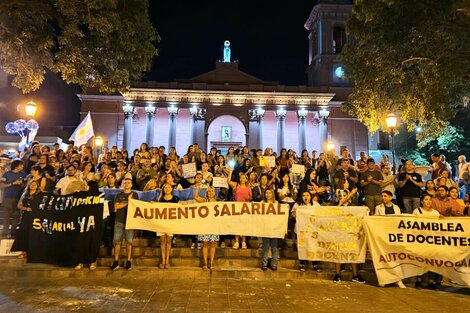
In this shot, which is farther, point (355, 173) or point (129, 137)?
point (129, 137)

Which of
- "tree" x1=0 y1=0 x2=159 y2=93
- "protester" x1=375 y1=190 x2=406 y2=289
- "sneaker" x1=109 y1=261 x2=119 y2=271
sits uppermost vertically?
"tree" x1=0 y1=0 x2=159 y2=93

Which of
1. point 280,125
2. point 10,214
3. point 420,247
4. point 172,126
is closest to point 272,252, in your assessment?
Result: point 420,247

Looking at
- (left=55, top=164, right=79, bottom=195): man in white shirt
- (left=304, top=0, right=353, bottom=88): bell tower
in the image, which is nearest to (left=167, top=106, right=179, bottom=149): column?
(left=304, top=0, right=353, bottom=88): bell tower

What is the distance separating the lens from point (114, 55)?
11219 mm

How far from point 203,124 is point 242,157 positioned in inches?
1093

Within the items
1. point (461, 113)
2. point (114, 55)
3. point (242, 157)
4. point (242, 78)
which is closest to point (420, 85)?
point (242, 157)

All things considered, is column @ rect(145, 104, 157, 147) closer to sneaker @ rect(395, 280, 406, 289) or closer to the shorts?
the shorts

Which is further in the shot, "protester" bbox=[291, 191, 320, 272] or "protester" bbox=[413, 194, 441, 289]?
"protester" bbox=[291, 191, 320, 272]

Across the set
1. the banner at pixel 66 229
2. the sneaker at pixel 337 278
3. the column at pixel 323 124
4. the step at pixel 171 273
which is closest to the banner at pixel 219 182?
the step at pixel 171 273

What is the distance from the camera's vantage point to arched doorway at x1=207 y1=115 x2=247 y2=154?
43125 millimetres

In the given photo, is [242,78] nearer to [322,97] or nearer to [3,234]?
[322,97]

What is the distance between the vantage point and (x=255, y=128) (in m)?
39.8

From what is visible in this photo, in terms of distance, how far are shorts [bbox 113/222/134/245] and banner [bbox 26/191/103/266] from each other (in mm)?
472

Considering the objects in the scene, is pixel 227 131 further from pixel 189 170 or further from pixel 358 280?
pixel 358 280
